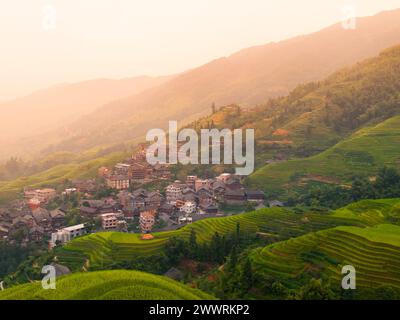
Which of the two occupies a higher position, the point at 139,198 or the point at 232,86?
the point at 232,86

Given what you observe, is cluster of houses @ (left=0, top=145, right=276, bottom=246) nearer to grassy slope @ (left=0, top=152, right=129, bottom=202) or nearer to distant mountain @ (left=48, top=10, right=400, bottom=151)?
grassy slope @ (left=0, top=152, right=129, bottom=202)

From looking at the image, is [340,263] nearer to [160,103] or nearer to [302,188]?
[302,188]

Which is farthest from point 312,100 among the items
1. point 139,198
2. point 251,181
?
point 139,198

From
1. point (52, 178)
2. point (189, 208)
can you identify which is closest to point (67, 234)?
point (189, 208)

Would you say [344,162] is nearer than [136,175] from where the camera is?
Yes

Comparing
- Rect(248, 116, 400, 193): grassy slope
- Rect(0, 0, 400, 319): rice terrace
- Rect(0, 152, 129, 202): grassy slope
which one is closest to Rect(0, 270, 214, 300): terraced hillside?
Rect(0, 0, 400, 319): rice terrace

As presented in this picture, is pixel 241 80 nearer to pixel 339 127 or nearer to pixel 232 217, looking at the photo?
pixel 339 127
